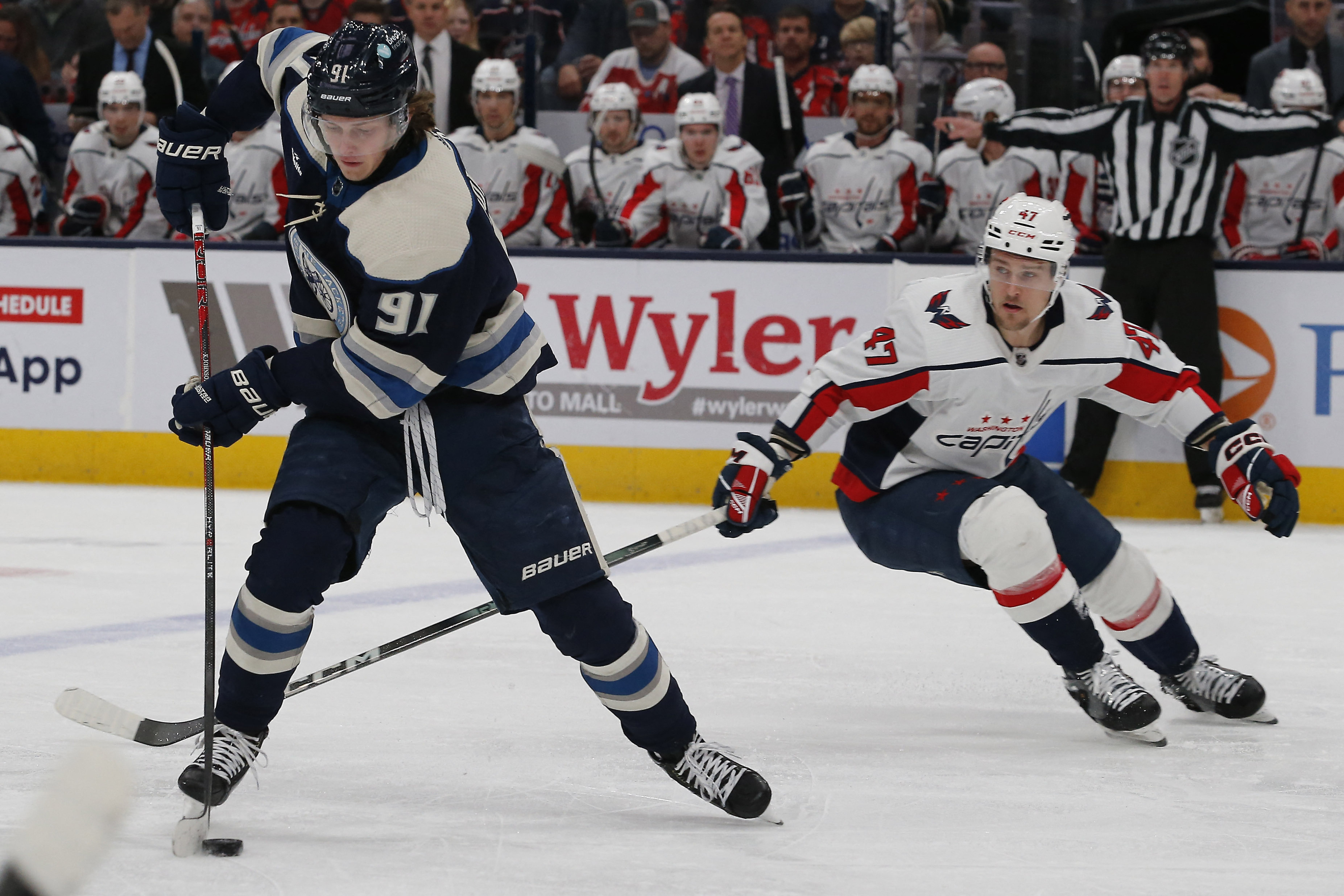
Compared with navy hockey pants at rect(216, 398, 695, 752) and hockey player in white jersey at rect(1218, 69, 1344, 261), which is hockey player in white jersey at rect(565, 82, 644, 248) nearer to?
hockey player in white jersey at rect(1218, 69, 1344, 261)

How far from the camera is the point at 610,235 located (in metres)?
7.10

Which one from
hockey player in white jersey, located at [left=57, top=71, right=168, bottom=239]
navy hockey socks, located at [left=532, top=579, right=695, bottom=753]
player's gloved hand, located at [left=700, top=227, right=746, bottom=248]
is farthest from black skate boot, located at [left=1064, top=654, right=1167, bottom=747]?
hockey player in white jersey, located at [left=57, top=71, right=168, bottom=239]

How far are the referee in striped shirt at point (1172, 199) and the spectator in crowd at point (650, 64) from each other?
2058mm

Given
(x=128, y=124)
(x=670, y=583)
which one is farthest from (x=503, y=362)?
(x=128, y=124)

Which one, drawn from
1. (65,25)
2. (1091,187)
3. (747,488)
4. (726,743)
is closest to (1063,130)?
(1091,187)

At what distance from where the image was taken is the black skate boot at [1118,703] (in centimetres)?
309

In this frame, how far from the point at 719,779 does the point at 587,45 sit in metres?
6.19

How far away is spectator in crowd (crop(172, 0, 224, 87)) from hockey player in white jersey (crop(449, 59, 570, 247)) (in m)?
1.56

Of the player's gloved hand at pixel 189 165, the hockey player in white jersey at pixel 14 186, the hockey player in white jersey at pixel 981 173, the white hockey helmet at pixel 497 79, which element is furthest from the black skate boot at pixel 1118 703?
the hockey player in white jersey at pixel 14 186

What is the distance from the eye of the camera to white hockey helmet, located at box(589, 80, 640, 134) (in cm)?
738

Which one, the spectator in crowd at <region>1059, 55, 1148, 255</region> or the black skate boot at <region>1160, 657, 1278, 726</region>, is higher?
the spectator in crowd at <region>1059, 55, 1148, 255</region>

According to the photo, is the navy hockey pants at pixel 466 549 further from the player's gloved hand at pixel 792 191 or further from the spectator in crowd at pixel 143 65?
the spectator in crowd at pixel 143 65

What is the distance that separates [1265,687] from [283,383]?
7.66ft

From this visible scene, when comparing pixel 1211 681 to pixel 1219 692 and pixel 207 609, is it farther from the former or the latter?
pixel 207 609
